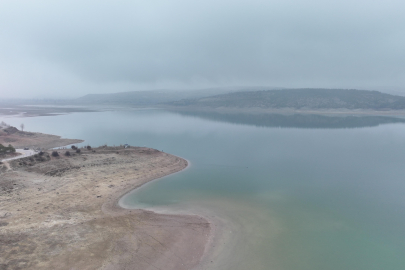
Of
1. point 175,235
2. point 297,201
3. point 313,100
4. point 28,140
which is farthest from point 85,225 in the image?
point 313,100

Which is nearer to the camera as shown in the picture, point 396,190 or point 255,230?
point 255,230

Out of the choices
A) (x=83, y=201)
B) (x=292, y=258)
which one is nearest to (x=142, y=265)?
(x=292, y=258)

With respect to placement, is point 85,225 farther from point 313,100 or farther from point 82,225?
point 313,100

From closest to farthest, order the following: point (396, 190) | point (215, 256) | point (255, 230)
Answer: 1. point (215, 256)
2. point (255, 230)
3. point (396, 190)

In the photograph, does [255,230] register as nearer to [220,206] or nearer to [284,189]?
[220,206]

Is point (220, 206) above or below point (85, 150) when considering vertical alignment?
below

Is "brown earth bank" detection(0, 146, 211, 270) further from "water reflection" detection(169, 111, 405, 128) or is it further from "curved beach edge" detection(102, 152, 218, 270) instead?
"water reflection" detection(169, 111, 405, 128)

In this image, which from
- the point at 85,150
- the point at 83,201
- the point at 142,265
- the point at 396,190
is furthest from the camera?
the point at 85,150
